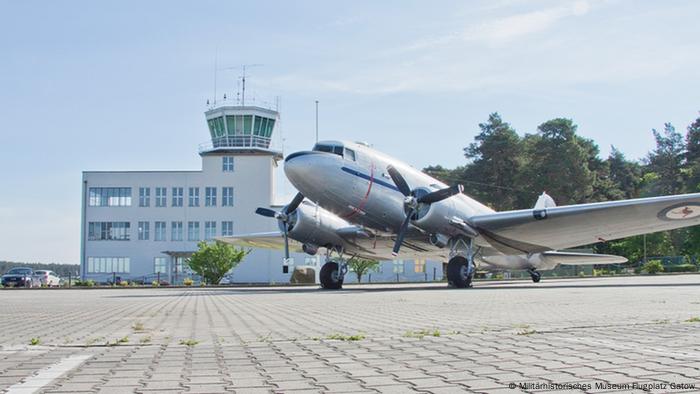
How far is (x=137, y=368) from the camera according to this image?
18.1 ft

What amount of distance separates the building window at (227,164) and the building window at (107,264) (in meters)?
12.8

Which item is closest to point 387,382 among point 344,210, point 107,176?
point 344,210

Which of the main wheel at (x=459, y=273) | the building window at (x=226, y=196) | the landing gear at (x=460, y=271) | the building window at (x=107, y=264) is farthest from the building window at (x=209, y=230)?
the main wheel at (x=459, y=273)

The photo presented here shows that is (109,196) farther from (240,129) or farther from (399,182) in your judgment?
(399,182)

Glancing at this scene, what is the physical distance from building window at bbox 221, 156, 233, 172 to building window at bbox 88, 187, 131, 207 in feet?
31.2

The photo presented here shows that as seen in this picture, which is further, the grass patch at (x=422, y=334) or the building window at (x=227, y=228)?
the building window at (x=227, y=228)

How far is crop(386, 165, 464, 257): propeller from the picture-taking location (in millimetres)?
26469

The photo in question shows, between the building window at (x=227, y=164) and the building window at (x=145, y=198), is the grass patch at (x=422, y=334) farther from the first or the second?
the building window at (x=145, y=198)

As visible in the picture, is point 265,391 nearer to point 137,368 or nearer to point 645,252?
point 137,368

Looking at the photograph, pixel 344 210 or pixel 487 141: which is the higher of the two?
pixel 487 141

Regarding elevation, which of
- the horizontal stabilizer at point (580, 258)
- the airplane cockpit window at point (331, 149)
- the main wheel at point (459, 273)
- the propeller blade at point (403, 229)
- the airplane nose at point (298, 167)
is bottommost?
the main wheel at point (459, 273)

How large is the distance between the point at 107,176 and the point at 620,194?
61.9 m

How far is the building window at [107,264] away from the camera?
215 feet

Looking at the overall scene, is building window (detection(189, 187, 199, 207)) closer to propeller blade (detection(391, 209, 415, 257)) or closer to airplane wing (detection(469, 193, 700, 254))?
airplane wing (detection(469, 193, 700, 254))
